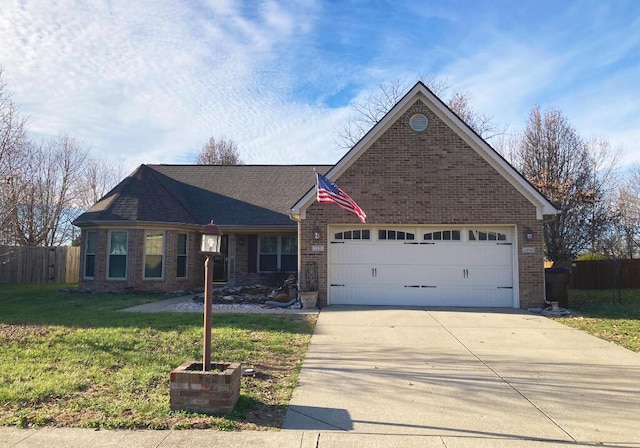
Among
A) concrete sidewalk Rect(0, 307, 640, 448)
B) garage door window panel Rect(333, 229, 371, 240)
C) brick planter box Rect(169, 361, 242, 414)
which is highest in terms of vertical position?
garage door window panel Rect(333, 229, 371, 240)

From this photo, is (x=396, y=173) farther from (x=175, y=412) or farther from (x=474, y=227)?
(x=175, y=412)

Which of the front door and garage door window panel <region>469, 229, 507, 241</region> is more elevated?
garage door window panel <region>469, 229, 507, 241</region>

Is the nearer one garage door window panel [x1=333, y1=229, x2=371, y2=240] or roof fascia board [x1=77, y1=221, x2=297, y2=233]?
garage door window panel [x1=333, y1=229, x2=371, y2=240]

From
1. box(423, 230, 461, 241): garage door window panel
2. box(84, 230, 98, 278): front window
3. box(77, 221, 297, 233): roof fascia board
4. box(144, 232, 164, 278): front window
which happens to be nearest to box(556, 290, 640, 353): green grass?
box(423, 230, 461, 241): garage door window panel

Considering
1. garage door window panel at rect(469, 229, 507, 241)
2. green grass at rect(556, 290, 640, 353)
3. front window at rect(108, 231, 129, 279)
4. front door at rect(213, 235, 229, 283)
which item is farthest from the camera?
front door at rect(213, 235, 229, 283)

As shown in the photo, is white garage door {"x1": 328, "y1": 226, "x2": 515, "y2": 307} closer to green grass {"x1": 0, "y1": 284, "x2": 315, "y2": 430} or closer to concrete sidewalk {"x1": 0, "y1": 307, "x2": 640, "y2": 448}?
green grass {"x1": 0, "y1": 284, "x2": 315, "y2": 430}

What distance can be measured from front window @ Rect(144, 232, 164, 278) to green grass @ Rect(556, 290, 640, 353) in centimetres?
1342

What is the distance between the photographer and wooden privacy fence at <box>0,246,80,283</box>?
2367 cm

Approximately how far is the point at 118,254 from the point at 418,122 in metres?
11.7

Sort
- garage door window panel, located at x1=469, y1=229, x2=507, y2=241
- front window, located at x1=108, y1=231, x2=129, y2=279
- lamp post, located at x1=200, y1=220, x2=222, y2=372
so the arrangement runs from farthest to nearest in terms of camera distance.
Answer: front window, located at x1=108, y1=231, x2=129, y2=279 → garage door window panel, located at x1=469, y1=229, x2=507, y2=241 → lamp post, located at x1=200, y1=220, x2=222, y2=372

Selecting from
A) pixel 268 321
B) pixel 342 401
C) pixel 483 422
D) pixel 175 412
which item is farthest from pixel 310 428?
pixel 268 321

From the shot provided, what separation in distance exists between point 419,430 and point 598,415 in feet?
7.05

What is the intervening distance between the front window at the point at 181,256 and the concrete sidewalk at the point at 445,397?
9733 millimetres

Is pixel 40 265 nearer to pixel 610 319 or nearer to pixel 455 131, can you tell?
pixel 455 131
